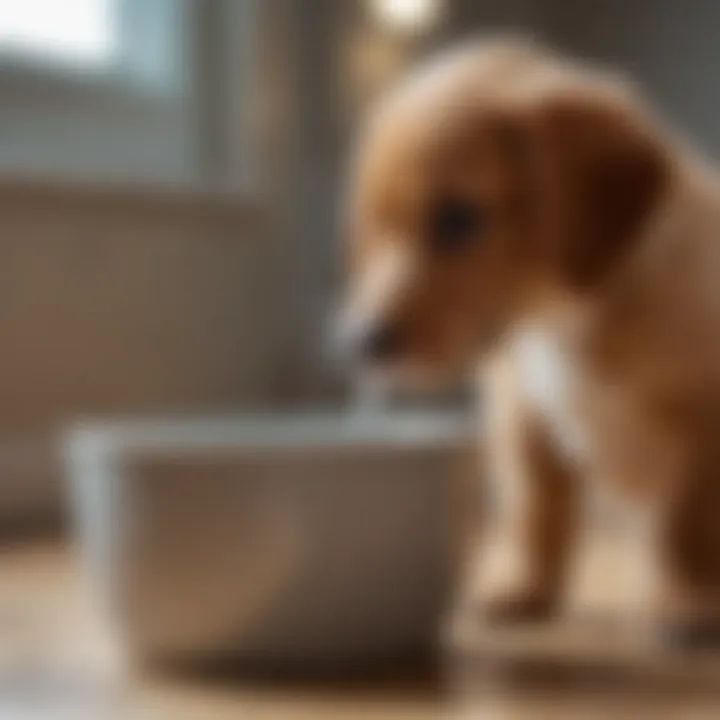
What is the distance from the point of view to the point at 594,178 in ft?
2.96

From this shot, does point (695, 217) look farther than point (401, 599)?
Yes

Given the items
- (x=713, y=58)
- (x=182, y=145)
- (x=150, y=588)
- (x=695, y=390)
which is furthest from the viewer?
(x=182, y=145)

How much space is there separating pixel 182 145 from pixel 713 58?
547 millimetres

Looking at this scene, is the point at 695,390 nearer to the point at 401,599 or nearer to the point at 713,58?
the point at 401,599

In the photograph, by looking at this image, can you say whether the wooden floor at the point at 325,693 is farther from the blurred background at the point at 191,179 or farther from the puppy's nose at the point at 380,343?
the blurred background at the point at 191,179

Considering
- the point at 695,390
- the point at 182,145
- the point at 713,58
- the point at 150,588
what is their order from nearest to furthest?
the point at 150,588 < the point at 695,390 < the point at 713,58 < the point at 182,145

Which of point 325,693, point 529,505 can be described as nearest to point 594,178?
point 529,505

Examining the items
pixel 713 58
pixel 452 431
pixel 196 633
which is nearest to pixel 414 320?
pixel 452 431

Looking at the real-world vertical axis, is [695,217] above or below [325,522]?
above

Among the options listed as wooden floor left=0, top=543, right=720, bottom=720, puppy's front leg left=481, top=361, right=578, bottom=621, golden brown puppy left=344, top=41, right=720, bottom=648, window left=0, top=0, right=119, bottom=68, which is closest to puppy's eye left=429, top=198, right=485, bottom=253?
golden brown puppy left=344, top=41, right=720, bottom=648

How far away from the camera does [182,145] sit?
5.43 ft

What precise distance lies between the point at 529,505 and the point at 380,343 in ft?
0.58

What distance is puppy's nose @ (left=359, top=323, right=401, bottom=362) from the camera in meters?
0.89

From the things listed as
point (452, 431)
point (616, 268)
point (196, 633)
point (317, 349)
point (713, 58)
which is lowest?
point (196, 633)
